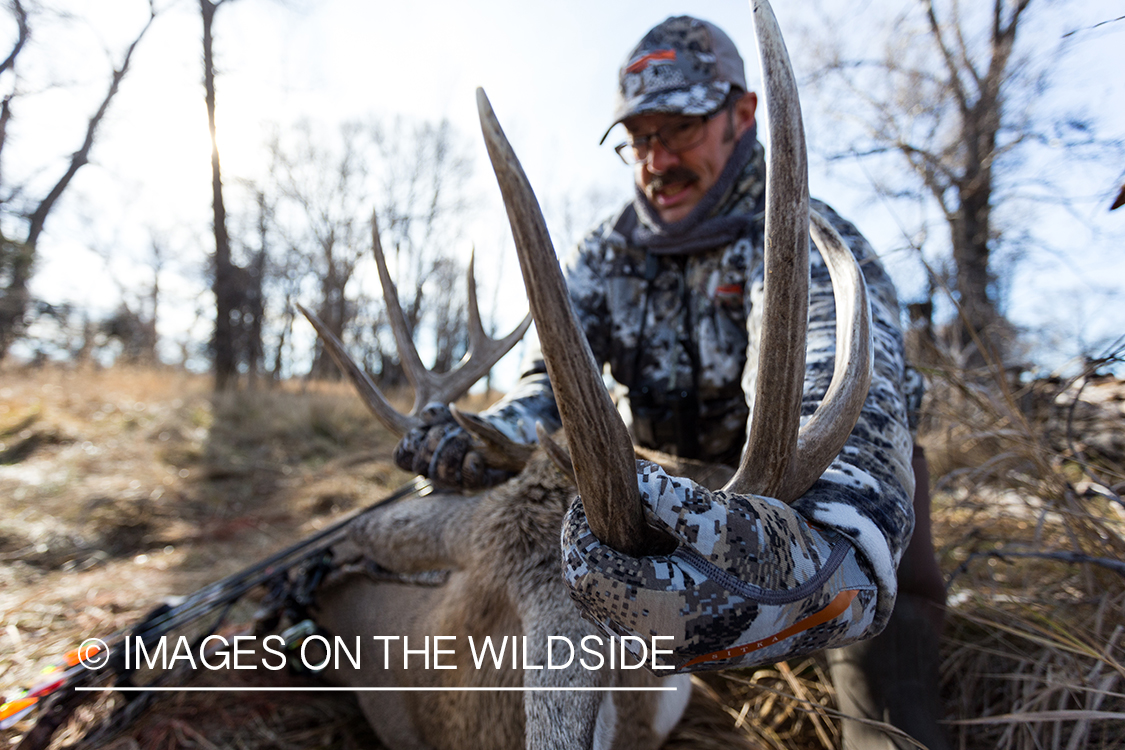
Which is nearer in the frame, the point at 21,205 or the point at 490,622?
the point at 490,622

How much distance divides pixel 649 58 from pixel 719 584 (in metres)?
2.09

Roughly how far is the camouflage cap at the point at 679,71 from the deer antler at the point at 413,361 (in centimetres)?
96

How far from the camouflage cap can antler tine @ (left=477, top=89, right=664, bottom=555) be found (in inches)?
64.9

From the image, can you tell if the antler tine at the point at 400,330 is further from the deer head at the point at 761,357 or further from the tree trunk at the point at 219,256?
the tree trunk at the point at 219,256

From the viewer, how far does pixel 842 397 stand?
1084mm

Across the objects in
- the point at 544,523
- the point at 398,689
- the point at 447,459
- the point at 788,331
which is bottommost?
the point at 398,689

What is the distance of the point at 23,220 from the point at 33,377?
511cm

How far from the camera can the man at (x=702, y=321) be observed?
1572 millimetres

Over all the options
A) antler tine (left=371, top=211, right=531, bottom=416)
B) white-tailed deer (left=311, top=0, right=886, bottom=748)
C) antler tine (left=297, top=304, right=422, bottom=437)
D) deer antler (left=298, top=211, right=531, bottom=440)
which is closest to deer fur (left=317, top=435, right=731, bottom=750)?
white-tailed deer (left=311, top=0, right=886, bottom=748)

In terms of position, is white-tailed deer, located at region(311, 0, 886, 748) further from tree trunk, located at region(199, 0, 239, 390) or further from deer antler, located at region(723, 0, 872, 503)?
tree trunk, located at region(199, 0, 239, 390)

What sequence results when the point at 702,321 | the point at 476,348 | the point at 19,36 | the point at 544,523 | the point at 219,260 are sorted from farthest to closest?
1. the point at 219,260
2. the point at 19,36
3. the point at 476,348
4. the point at 702,321
5. the point at 544,523

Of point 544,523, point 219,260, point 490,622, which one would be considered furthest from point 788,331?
point 219,260

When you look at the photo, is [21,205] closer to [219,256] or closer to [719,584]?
[219,256]

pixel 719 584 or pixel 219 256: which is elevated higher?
pixel 219 256
